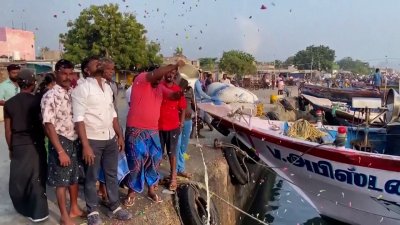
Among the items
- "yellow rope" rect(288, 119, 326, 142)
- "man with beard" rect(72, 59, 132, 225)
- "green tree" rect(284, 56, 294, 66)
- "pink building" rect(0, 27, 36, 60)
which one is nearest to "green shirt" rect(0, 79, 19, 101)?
"man with beard" rect(72, 59, 132, 225)

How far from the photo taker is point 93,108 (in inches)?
152

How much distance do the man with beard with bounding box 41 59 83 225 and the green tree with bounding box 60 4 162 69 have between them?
2342 centimetres

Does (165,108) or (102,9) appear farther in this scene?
(102,9)

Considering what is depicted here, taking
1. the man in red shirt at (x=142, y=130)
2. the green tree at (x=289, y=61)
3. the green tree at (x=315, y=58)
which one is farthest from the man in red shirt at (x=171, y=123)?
the green tree at (x=289, y=61)

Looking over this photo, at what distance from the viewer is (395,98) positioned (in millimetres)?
7039

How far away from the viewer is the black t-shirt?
3828 mm

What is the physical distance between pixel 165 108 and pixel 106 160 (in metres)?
1.21

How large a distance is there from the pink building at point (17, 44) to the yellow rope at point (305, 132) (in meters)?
28.5

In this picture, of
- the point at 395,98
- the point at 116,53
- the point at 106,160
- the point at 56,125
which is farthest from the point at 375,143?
the point at 116,53

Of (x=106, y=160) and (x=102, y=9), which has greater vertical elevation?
(x=102, y=9)

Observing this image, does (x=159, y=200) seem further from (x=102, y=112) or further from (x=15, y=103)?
(x=15, y=103)

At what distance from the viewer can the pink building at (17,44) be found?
106ft

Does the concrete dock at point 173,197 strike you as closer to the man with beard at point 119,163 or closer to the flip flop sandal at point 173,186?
the flip flop sandal at point 173,186

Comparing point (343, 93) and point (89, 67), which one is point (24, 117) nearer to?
point (89, 67)
